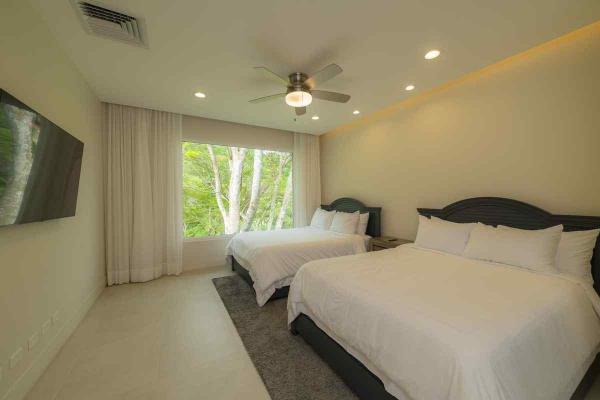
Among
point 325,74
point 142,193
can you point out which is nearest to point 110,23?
point 325,74

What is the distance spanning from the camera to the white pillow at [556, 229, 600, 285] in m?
1.86

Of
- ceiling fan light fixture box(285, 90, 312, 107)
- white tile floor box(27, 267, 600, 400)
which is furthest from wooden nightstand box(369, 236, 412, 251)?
ceiling fan light fixture box(285, 90, 312, 107)

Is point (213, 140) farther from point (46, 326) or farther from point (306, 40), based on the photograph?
point (46, 326)

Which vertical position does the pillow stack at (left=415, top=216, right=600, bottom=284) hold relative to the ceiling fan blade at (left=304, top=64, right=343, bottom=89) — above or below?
below

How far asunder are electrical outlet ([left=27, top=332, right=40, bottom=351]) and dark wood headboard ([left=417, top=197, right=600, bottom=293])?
3.98 meters

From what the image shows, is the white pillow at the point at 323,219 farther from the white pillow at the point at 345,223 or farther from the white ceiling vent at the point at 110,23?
the white ceiling vent at the point at 110,23

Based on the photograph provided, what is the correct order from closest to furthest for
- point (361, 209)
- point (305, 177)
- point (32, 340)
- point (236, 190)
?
point (32, 340) → point (361, 209) → point (305, 177) → point (236, 190)

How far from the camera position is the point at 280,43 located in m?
2.06

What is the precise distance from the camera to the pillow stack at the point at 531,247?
6.18ft

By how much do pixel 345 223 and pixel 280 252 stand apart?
141 centimetres

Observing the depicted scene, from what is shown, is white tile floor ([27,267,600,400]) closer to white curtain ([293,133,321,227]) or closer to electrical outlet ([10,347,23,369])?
electrical outlet ([10,347,23,369])

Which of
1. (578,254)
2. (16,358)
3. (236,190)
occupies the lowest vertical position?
(16,358)

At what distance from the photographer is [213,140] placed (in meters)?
4.26

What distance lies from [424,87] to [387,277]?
2447 mm
